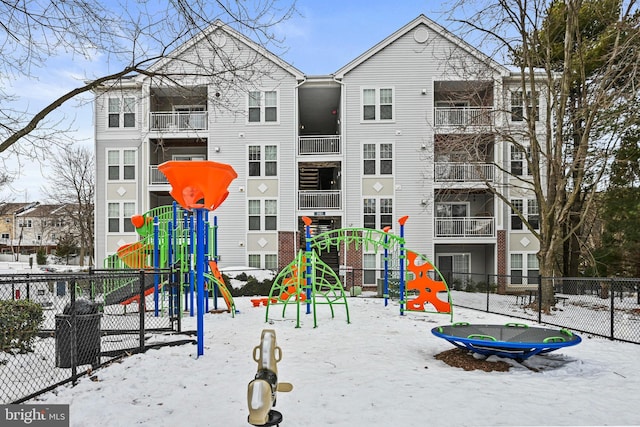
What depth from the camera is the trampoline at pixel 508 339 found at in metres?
6.95

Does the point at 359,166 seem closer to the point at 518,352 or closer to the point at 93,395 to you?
the point at 518,352

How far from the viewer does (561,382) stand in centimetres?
635

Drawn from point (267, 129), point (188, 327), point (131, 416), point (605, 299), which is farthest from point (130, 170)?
point (605, 299)

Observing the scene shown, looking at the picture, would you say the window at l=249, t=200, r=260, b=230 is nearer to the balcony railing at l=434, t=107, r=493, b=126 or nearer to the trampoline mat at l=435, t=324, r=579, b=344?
the balcony railing at l=434, t=107, r=493, b=126

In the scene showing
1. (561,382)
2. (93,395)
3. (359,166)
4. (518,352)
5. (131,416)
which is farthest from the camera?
(359,166)

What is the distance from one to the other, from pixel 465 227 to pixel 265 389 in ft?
68.9

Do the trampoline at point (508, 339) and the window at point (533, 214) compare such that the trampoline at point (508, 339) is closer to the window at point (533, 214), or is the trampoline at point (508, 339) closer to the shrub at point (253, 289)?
the shrub at point (253, 289)

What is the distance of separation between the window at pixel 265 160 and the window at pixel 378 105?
4.97 m

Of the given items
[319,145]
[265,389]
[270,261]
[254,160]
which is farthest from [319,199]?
[265,389]

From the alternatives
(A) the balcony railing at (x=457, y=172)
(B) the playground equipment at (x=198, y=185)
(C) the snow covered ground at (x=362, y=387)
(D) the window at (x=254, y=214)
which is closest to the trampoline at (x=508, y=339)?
(C) the snow covered ground at (x=362, y=387)

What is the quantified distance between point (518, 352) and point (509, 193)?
59.3ft

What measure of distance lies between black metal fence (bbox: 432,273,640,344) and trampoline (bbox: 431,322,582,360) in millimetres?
2481

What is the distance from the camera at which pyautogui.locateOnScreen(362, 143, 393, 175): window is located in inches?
924

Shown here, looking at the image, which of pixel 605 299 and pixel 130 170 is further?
pixel 130 170
